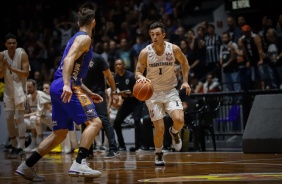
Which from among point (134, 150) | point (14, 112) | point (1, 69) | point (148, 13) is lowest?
point (134, 150)

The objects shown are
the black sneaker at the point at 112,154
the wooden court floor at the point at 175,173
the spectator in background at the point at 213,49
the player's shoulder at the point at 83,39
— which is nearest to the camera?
the wooden court floor at the point at 175,173

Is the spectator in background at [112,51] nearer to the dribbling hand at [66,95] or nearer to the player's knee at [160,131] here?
the player's knee at [160,131]

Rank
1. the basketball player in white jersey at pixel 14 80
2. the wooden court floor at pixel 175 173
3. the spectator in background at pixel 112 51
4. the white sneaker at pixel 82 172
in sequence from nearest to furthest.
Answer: the wooden court floor at pixel 175 173 → the white sneaker at pixel 82 172 → the basketball player in white jersey at pixel 14 80 → the spectator in background at pixel 112 51

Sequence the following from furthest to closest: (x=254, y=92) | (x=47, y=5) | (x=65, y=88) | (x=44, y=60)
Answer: (x=47, y=5)
(x=44, y=60)
(x=254, y=92)
(x=65, y=88)

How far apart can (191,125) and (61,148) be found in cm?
343

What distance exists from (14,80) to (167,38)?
5.91m

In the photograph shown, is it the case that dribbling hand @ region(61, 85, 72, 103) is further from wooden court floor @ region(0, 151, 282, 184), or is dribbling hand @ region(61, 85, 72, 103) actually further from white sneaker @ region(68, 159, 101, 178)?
wooden court floor @ region(0, 151, 282, 184)

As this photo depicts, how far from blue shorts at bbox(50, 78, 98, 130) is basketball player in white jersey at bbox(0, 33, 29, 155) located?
207 inches

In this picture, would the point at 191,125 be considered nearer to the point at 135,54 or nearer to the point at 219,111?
the point at 219,111

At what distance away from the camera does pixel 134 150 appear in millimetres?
15695

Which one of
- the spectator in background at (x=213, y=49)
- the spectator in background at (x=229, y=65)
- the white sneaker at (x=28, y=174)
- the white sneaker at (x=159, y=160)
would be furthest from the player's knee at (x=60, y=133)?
the spectator in background at (x=213, y=49)

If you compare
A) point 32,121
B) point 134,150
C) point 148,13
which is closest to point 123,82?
point 134,150

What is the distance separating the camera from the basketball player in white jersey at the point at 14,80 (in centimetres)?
1309

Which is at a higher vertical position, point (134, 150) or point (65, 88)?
point (65, 88)
